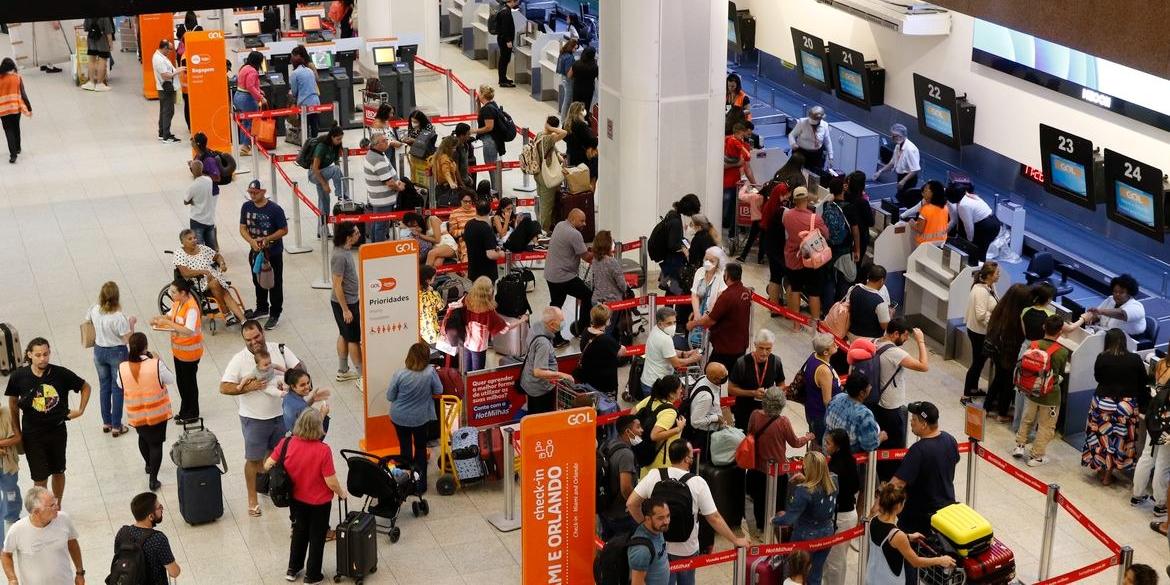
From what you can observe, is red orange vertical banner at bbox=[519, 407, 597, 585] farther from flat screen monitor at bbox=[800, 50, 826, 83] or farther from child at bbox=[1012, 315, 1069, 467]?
flat screen monitor at bbox=[800, 50, 826, 83]

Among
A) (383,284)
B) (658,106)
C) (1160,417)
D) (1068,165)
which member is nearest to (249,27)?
(658,106)

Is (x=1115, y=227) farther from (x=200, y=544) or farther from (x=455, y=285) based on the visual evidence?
(x=200, y=544)

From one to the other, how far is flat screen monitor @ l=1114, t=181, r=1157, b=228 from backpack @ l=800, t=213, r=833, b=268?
3.31 meters

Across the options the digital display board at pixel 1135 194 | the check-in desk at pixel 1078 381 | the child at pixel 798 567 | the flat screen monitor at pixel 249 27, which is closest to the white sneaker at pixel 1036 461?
the check-in desk at pixel 1078 381

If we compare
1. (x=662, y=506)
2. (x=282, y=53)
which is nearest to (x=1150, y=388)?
(x=662, y=506)

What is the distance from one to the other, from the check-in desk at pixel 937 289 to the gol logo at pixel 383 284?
203 inches

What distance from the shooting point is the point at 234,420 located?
1248 cm

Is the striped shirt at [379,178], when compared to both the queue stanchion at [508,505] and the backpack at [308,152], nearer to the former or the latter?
the backpack at [308,152]

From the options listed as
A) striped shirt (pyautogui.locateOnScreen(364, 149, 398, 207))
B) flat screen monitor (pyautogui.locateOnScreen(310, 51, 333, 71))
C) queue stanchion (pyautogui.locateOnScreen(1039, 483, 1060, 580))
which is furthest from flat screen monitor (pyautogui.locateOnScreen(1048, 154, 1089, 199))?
flat screen monitor (pyautogui.locateOnScreen(310, 51, 333, 71))

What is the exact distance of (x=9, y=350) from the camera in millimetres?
13219

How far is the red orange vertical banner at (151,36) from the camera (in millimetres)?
23469

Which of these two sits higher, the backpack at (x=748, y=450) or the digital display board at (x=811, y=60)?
the digital display board at (x=811, y=60)

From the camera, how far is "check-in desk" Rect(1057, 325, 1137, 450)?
11922 mm

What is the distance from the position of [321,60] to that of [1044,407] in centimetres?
1378
